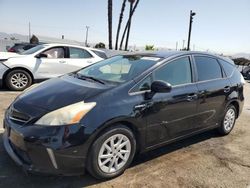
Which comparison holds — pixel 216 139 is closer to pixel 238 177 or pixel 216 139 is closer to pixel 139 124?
pixel 238 177

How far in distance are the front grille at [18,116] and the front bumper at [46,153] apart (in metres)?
0.09

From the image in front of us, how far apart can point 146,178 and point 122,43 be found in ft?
110

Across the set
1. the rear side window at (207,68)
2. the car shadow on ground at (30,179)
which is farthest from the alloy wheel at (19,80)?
the rear side window at (207,68)

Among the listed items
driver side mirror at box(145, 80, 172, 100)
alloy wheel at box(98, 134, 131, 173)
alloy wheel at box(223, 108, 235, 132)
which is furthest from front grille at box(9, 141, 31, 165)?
alloy wheel at box(223, 108, 235, 132)

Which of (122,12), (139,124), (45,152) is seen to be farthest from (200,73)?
(122,12)

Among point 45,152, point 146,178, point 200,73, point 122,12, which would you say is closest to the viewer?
point 45,152

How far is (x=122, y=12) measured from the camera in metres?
34.2

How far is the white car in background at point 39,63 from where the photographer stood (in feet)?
29.0

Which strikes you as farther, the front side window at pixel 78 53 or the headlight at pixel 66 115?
the front side window at pixel 78 53

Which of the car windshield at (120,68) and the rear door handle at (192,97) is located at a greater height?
the car windshield at (120,68)

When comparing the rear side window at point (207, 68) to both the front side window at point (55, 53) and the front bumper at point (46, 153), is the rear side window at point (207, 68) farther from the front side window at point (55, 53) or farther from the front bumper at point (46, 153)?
the front side window at point (55, 53)

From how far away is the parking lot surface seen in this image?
141 inches

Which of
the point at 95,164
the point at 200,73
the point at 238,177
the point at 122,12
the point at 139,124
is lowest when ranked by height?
the point at 238,177

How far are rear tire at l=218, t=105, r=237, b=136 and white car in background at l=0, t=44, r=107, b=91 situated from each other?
5.40 metres
